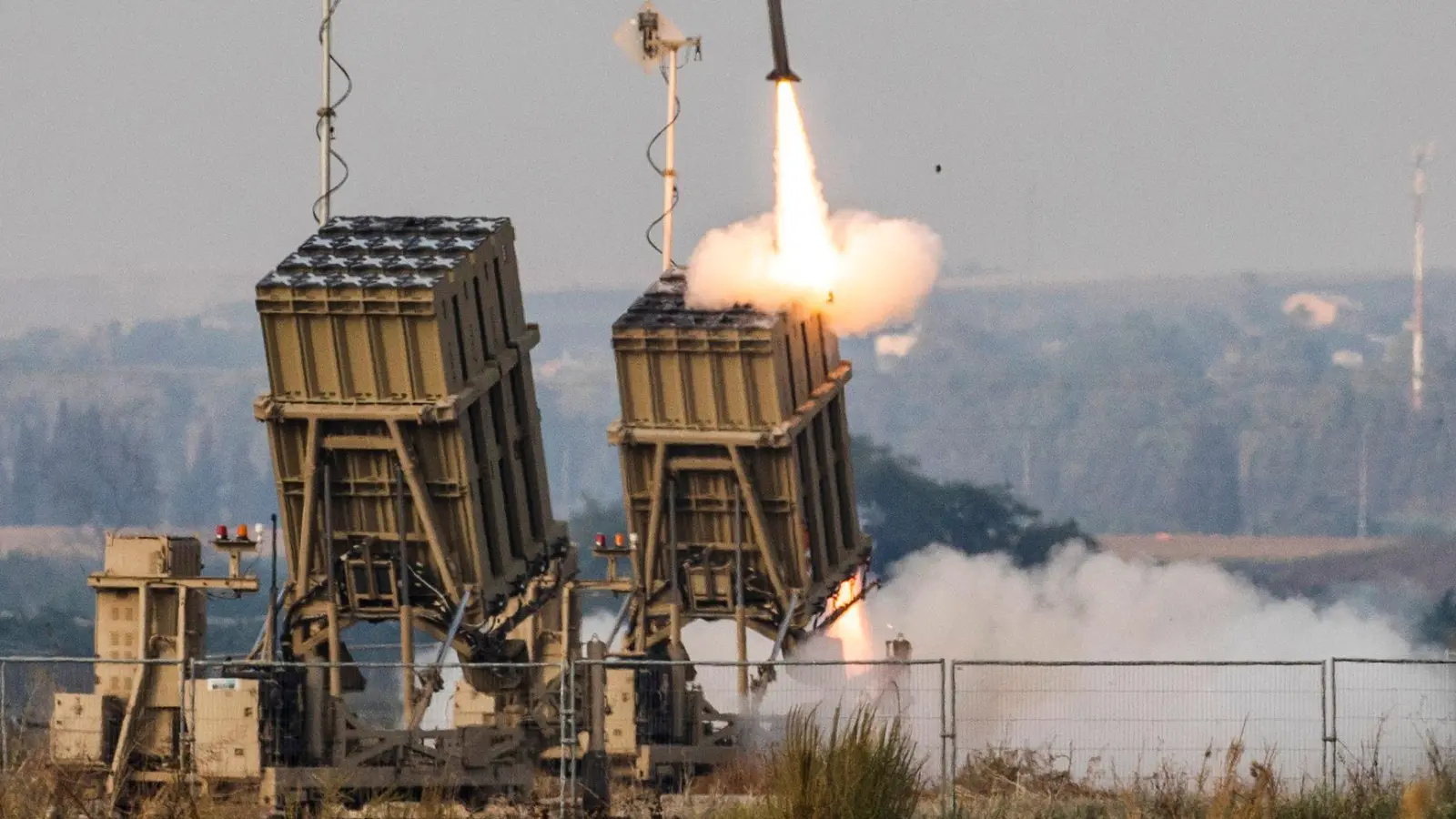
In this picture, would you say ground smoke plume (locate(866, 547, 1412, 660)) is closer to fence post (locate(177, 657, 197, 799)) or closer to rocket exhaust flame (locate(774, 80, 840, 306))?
rocket exhaust flame (locate(774, 80, 840, 306))

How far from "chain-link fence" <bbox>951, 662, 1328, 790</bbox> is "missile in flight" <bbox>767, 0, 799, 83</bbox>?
6.83m

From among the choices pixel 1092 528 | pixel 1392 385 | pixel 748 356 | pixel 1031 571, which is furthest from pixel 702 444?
pixel 1392 385

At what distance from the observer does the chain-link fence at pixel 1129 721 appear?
29938 mm

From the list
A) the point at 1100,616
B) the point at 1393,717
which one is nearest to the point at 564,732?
the point at 1393,717

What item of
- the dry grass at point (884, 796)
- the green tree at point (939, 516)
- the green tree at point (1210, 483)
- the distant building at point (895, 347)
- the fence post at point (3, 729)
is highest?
the distant building at point (895, 347)

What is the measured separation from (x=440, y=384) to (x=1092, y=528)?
5087cm

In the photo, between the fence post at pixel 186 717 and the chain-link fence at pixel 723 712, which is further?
the chain-link fence at pixel 723 712

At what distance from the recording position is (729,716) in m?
34.9

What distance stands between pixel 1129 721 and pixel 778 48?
345 inches

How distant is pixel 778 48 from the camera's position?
117 feet

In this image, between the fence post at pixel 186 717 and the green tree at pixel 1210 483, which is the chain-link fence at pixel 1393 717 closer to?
the fence post at pixel 186 717

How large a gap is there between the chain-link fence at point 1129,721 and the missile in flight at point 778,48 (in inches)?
269

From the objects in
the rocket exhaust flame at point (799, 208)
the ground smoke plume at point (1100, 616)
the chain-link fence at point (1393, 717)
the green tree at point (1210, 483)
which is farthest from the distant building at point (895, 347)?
the rocket exhaust flame at point (799, 208)

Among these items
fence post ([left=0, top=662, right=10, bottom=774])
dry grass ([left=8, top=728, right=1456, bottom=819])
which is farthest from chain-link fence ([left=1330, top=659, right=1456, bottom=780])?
fence post ([left=0, top=662, right=10, bottom=774])
